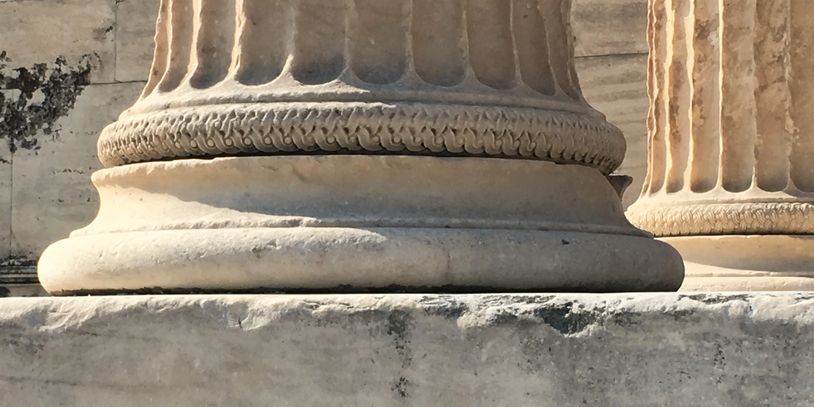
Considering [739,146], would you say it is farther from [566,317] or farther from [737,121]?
[566,317]

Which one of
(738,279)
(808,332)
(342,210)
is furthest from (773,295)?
(738,279)

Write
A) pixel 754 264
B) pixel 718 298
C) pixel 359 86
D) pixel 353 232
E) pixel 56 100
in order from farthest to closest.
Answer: pixel 56 100
pixel 754 264
pixel 359 86
pixel 353 232
pixel 718 298

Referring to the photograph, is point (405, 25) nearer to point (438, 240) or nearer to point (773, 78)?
point (438, 240)

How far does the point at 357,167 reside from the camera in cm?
625

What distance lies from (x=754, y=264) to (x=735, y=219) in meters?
0.37

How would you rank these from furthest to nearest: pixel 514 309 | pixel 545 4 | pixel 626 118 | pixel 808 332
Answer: pixel 626 118, pixel 545 4, pixel 514 309, pixel 808 332

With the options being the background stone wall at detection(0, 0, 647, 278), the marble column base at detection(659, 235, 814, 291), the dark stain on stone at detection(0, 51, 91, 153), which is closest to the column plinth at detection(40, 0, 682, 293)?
the marble column base at detection(659, 235, 814, 291)

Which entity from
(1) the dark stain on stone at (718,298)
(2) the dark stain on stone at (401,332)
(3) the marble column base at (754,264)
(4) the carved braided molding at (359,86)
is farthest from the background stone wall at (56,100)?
(1) the dark stain on stone at (718,298)

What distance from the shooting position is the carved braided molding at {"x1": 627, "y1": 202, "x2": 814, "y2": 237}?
34.3 ft

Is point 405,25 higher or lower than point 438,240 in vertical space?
higher

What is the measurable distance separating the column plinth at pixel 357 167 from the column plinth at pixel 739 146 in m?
3.77

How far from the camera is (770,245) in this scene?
10.4 meters

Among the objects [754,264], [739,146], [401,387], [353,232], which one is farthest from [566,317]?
[739,146]

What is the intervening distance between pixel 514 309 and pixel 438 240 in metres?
0.89
